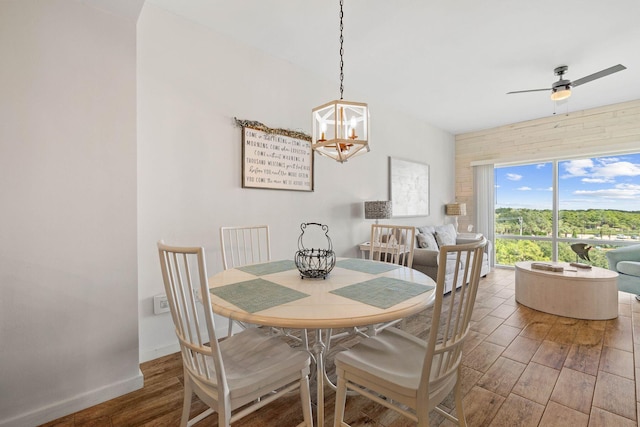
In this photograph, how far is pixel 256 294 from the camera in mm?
1380

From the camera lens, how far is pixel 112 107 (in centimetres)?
178

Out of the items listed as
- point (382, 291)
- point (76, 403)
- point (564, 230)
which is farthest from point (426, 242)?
point (76, 403)

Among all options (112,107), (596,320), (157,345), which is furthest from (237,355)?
(596,320)

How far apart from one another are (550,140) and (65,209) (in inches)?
244

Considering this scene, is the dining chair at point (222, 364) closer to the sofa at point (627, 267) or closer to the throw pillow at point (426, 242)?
the throw pillow at point (426, 242)

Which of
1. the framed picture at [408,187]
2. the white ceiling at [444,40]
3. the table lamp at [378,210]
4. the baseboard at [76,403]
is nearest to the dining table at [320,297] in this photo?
the baseboard at [76,403]

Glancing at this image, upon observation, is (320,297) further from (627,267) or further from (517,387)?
(627,267)

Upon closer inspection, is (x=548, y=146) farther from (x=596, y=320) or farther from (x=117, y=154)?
(x=117, y=154)

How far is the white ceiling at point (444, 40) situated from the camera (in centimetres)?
219

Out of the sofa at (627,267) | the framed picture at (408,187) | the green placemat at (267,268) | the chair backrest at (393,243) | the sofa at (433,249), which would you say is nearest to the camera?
the green placemat at (267,268)

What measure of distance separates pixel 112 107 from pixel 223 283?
1293 mm

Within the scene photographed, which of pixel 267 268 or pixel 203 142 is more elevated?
pixel 203 142

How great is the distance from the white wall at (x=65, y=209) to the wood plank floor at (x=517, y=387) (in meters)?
0.24

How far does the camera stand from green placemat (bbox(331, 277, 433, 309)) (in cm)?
129
